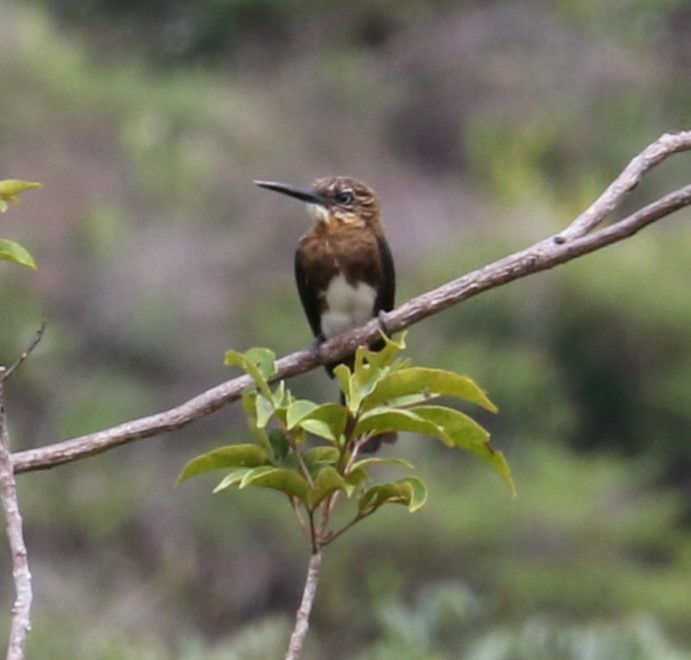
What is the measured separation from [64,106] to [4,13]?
108 centimetres

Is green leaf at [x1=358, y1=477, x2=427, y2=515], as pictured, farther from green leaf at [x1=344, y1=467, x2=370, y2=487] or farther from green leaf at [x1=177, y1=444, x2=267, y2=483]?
green leaf at [x1=177, y1=444, x2=267, y2=483]

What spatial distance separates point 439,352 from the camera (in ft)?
59.0

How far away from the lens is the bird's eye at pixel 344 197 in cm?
583

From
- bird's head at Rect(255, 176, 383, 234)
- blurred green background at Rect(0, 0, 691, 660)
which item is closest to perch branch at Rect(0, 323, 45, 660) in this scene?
bird's head at Rect(255, 176, 383, 234)

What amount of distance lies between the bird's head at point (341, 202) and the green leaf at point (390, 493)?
277cm

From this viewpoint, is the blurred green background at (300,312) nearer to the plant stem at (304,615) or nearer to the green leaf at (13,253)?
the green leaf at (13,253)

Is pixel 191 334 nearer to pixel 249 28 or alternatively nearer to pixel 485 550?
pixel 485 550

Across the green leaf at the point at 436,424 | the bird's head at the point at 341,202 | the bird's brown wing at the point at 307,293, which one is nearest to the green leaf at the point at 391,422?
the green leaf at the point at 436,424

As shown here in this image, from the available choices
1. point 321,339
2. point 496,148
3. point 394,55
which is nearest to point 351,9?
point 394,55

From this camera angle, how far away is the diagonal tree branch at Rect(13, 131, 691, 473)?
10.1 ft

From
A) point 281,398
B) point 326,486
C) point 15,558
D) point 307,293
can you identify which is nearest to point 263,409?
point 281,398

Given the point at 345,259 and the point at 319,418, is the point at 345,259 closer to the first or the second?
the point at 345,259

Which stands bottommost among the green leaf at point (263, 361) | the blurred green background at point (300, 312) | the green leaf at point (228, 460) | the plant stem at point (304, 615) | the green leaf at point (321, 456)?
the plant stem at point (304, 615)

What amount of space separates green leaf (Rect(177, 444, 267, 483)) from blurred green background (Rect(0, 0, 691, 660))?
14.0 ft
